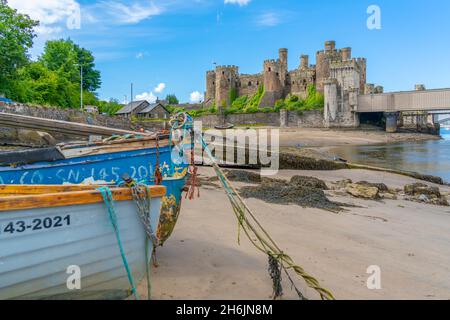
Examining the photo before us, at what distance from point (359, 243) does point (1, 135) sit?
660 inches

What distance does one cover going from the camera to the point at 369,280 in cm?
458

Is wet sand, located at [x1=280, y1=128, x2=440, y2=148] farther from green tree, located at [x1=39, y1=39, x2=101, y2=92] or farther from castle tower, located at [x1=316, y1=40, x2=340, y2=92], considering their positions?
green tree, located at [x1=39, y1=39, x2=101, y2=92]

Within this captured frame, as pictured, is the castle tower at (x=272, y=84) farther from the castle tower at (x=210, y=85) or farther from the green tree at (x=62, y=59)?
the green tree at (x=62, y=59)

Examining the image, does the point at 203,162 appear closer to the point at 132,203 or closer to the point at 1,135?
the point at 1,135

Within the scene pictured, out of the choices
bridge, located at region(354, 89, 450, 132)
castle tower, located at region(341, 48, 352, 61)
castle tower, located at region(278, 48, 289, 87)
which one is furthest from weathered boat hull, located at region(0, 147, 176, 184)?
castle tower, located at region(278, 48, 289, 87)

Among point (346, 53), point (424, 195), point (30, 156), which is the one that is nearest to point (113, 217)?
point (30, 156)

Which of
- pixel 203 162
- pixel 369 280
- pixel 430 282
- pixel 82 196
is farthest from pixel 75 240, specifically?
pixel 203 162

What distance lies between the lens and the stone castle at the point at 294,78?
195 feet

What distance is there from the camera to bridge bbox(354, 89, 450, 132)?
51.0m

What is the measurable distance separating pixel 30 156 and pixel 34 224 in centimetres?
282

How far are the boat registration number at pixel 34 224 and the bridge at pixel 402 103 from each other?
56.5 metres

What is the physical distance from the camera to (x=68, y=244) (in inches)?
136

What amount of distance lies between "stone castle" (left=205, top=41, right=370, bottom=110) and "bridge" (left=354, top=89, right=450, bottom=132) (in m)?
2.74

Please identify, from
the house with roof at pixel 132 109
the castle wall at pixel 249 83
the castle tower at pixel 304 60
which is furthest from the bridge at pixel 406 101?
the house with roof at pixel 132 109
